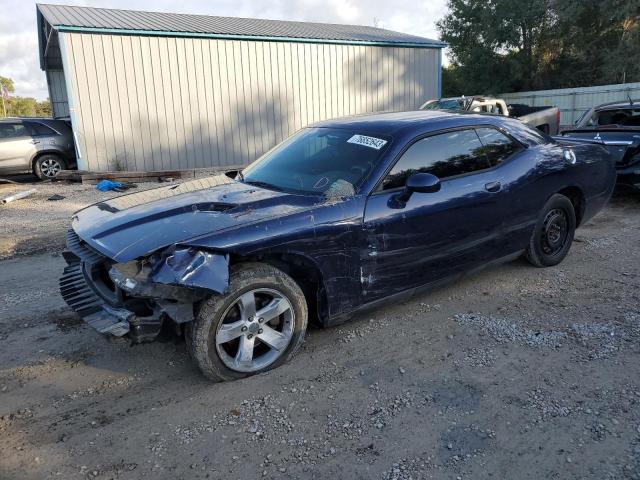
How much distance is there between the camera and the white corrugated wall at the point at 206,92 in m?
12.2

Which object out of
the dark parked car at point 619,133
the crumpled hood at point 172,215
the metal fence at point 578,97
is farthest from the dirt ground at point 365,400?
the metal fence at point 578,97

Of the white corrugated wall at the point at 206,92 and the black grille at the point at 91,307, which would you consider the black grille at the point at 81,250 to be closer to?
the black grille at the point at 91,307

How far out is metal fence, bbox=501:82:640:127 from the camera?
794 inches

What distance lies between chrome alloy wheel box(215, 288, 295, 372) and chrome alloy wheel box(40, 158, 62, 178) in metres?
11.0

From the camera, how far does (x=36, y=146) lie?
12.1 meters

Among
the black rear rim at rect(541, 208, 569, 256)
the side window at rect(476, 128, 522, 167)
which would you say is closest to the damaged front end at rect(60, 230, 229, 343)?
the side window at rect(476, 128, 522, 167)

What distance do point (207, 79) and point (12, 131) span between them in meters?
4.91

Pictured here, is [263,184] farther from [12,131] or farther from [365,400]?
[12,131]

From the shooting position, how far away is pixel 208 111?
13742mm

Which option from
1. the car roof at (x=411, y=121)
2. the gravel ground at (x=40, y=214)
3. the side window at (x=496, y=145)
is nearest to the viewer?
the car roof at (x=411, y=121)

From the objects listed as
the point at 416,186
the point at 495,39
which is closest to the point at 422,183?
the point at 416,186

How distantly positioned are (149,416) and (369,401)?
129 centimetres

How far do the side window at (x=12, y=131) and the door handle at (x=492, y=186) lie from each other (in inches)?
460

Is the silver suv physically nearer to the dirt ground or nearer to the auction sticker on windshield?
the dirt ground
